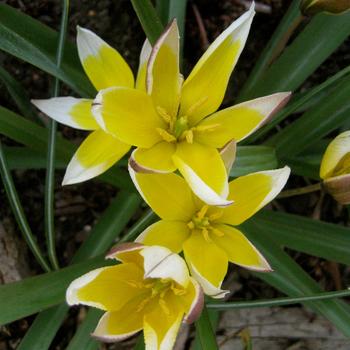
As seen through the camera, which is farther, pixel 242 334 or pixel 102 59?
pixel 242 334

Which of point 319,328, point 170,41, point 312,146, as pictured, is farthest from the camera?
point 319,328

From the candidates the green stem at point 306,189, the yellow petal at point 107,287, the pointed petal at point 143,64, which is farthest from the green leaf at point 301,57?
the yellow petal at point 107,287

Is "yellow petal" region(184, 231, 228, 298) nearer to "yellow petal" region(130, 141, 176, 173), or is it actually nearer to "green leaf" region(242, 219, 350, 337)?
"yellow petal" region(130, 141, 176, 173)

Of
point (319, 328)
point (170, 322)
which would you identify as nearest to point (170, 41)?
point (170, 322)

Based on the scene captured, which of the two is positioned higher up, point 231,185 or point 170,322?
point 231,185

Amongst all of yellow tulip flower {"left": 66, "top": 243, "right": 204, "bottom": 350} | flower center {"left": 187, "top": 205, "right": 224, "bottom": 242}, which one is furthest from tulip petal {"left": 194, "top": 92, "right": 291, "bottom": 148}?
yellow tulip flower {"left": 66, "top": 243, "right": 204, "bottom": 350}

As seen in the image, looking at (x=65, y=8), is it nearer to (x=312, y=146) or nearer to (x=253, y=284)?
(x=312, y=146)
